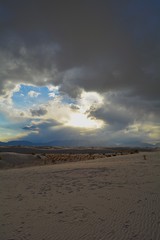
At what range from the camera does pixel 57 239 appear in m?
7.08

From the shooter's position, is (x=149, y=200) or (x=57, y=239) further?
(x=149, y=200)

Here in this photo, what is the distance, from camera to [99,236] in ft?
23.4

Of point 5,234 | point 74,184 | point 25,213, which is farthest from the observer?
point 74,184

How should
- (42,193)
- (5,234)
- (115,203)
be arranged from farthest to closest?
(42,193), (115,203), (5,234)

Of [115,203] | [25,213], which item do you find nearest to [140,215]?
[115,203]

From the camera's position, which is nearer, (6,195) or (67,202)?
(67,202)

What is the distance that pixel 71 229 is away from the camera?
7824 millimetres

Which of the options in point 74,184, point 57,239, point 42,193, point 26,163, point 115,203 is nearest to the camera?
point 57,239

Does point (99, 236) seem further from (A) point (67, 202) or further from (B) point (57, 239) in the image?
(A) point (67, 202)

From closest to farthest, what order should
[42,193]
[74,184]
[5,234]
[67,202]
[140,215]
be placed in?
[5,234] < [140,215] < [67,202] < [42,193] < [74,184]

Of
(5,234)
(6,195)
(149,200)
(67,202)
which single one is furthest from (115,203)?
(6,195)

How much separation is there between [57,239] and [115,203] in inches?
158

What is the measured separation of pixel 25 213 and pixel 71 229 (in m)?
2.72

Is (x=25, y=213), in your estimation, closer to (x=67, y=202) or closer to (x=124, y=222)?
(x=67, y=202)
